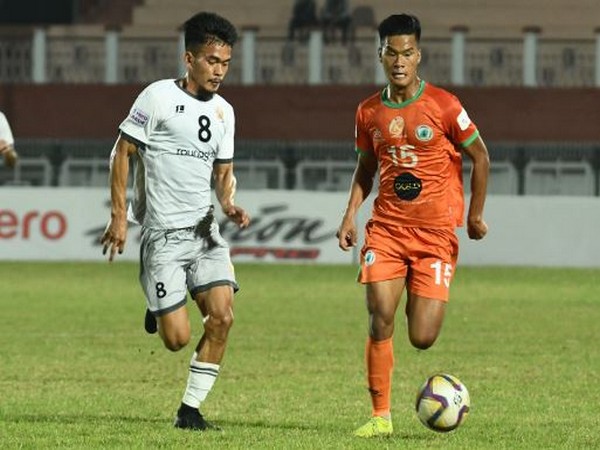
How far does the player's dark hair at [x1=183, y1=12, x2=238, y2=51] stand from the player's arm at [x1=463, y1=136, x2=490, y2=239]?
4.73 ft

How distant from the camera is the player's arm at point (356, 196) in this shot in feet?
33.3

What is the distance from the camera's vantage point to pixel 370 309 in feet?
32.6

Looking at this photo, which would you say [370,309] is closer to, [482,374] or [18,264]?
[482,374]

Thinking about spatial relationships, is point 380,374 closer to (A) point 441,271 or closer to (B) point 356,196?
(A) point 441,271

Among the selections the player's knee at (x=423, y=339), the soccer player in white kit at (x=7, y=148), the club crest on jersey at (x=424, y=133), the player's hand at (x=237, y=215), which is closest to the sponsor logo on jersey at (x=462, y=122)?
the club crest on jersey at (x=424, y=133)

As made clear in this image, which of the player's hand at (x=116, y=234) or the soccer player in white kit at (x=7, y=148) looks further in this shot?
the soccer player in white kit at (x=7, y=148)

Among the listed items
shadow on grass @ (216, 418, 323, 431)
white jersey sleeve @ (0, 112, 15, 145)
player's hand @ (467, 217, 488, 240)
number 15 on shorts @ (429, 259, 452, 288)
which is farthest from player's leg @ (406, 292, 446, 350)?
white jersey sleeve @ (0, 112, 15, 145)

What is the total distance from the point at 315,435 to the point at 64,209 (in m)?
19.8

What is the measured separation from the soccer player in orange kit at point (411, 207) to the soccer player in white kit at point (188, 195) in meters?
0.77

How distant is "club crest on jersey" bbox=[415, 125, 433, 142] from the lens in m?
9.94

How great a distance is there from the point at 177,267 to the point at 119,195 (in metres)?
0.55

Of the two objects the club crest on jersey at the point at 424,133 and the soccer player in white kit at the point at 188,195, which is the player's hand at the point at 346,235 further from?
the club crest on jersey at the point at 424,133

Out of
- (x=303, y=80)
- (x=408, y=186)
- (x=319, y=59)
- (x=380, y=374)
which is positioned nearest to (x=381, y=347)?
(x=380, y=374)

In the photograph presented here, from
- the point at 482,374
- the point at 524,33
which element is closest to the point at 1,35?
the point at 524,33
